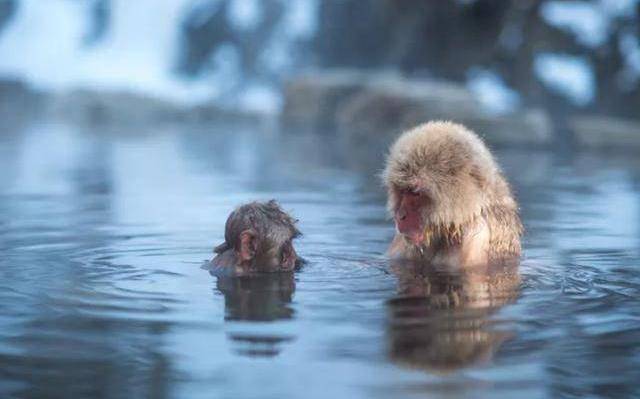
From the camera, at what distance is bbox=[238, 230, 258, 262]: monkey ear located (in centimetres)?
491

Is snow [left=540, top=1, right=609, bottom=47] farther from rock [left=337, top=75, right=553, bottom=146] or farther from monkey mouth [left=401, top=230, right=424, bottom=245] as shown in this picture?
monkey mouth [left=401, top=230, right=424, bottom=245]

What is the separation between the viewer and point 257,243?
4.96m

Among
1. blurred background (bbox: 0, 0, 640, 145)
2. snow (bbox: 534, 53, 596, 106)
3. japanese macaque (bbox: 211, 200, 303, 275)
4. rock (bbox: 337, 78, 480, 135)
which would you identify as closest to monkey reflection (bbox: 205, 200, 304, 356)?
japanese macaque (bbox: 211, 200, 303, 275)

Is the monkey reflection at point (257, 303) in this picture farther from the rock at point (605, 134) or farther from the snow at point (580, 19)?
the snow at point (580, 19)

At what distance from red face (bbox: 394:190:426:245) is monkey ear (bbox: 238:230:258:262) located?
1.99 ft

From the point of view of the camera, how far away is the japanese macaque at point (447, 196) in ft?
15.4

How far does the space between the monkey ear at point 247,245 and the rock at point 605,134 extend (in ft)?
34.6

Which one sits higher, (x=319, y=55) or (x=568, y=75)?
(x=319, y=55)

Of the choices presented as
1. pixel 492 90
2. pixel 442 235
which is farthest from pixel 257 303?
Answer: pixel 492 90

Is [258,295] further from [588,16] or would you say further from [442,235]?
[588,16]

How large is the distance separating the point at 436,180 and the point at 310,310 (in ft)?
3.33

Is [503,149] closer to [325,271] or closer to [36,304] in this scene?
[325,271]

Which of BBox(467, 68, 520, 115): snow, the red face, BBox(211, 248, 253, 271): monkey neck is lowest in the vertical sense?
BBox(211, 248, 253, 271): monkey neck

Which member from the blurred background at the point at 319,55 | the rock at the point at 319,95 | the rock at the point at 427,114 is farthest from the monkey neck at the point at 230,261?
the rock at the point at 319,95
